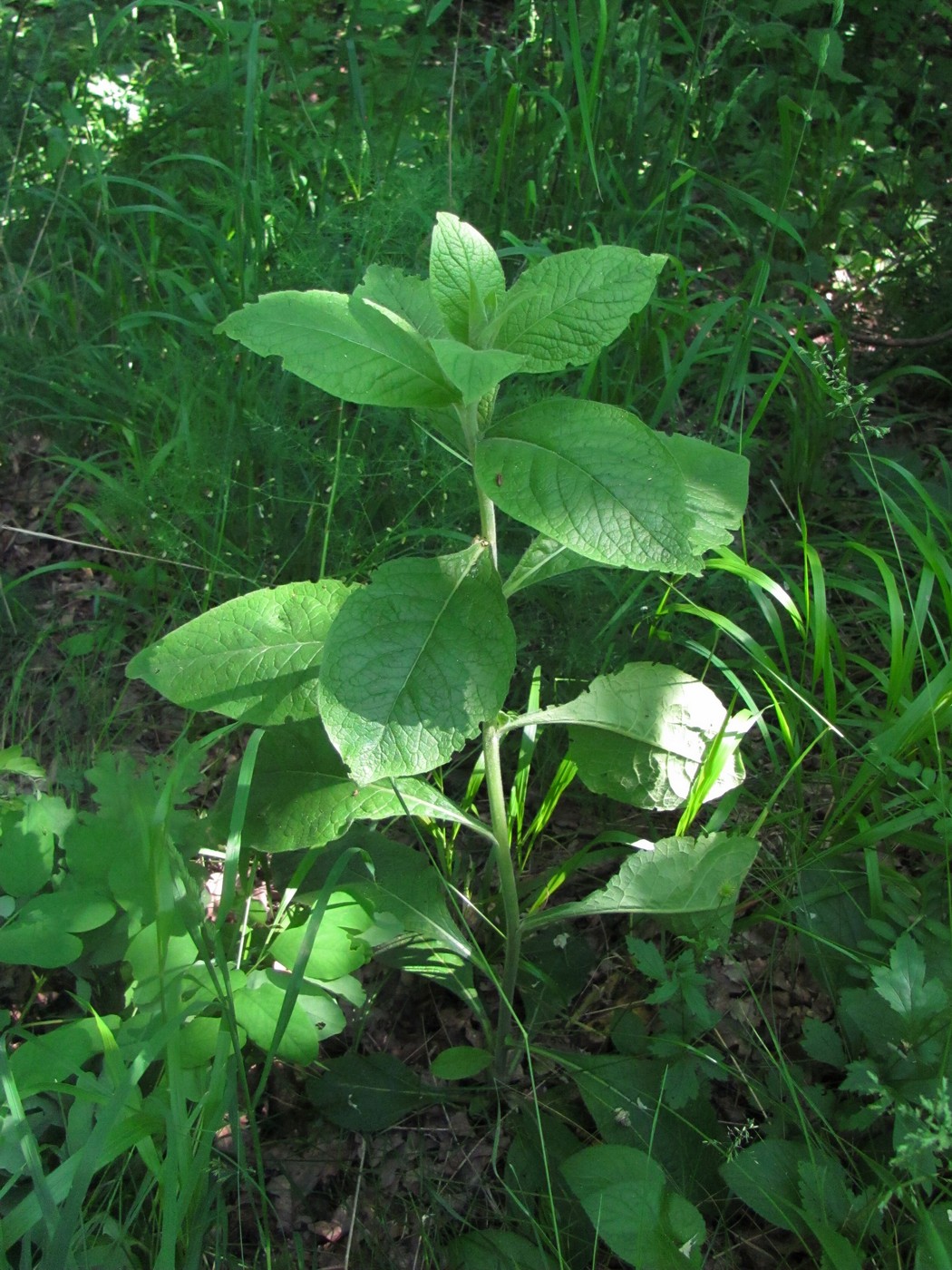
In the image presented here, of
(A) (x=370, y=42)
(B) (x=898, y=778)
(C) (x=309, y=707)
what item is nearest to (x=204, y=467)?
(C) (x=309, y=707)

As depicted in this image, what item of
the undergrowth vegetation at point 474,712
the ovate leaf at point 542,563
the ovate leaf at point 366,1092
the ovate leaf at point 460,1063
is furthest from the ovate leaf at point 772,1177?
the ovate leaf at point 542,563

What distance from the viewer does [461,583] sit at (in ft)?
4.38

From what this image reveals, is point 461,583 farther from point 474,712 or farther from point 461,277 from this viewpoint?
point 461,277

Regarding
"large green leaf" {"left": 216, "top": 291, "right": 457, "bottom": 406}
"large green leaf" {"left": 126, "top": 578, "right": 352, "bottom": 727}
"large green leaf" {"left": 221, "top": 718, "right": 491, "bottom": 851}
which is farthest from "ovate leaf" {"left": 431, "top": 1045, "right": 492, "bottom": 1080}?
"large green leaf" {"left": 216, "top": 291, "right": 457, "bottom": 406}

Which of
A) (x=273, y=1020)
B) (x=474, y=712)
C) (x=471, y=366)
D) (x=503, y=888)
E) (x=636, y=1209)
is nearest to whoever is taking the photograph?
(x=471, y=366)

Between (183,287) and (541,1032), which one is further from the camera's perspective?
(183,287)

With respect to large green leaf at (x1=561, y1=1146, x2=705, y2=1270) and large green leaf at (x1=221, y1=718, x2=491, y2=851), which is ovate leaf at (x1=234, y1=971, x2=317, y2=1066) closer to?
large green leaf at (x1=221, y1=718, x2=491, y2=851)

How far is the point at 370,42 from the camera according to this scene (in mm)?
3324

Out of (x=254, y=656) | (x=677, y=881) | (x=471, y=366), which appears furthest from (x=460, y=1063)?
(x=471, y=366)

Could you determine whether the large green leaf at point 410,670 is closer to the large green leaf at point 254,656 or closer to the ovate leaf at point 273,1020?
the large green leaf at point 254,656

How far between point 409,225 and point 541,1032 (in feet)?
5.99

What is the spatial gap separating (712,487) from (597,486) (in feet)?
1.19

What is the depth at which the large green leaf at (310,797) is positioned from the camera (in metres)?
1.51

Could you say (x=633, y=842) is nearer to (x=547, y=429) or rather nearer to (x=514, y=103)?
(x=547, y=429)
